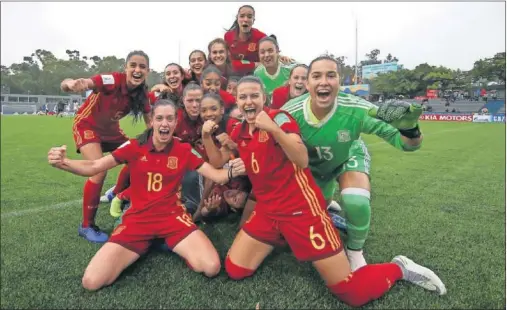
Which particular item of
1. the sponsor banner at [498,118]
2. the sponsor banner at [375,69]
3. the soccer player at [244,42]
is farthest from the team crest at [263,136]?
the sponsor banner at [375,69]

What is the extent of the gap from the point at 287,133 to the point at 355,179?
941 millimetres

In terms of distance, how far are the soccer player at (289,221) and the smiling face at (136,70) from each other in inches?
60.6

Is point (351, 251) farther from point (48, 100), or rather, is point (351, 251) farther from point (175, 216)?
point (48, 100)

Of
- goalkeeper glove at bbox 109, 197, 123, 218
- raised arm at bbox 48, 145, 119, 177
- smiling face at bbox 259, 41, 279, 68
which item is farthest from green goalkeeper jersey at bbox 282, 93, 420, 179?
goalkeeper glove at bbox 109, 197, 123, 218

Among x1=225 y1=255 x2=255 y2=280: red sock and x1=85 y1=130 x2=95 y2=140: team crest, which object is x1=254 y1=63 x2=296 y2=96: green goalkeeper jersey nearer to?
x1=85 y1=130 x2=95 y2=140: team crest

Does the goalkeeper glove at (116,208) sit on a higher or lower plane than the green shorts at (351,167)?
lower

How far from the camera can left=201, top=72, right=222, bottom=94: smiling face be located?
14.5 feet

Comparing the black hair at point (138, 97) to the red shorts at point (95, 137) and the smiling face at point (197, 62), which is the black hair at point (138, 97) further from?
the smiling face at point (197, 62)

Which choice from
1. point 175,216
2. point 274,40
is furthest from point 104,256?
point 274,40

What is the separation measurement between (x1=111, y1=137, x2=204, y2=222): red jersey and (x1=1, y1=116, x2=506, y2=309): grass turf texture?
441 millimetres

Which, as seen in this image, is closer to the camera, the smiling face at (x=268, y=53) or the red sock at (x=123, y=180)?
the red sock at (x=123, y=180)

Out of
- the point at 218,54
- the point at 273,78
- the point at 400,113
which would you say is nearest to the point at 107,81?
the point at 218,54

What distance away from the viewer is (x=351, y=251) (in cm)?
327

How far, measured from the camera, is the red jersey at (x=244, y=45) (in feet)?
18.3
